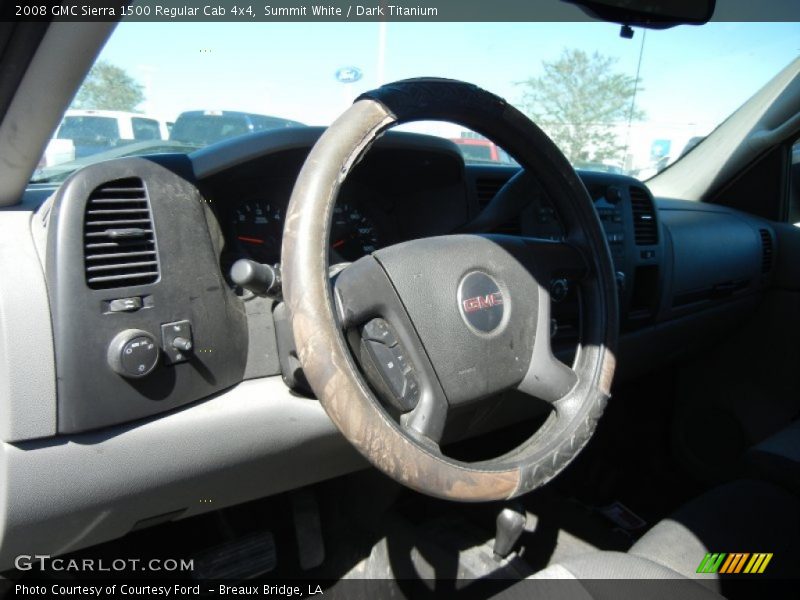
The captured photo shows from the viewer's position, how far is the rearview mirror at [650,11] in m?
1.36

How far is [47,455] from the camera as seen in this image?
1335 millimetres

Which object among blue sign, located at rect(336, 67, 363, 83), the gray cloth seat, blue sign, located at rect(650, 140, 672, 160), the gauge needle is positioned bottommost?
the gray cloth seat

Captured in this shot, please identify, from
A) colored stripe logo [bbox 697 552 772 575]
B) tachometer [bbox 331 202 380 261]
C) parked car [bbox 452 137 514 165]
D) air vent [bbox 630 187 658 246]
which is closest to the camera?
colored stripe logo [bbox 697 552 772 575]

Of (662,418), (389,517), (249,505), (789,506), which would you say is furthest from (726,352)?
(249,505)

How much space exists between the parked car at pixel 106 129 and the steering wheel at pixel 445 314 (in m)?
0.72

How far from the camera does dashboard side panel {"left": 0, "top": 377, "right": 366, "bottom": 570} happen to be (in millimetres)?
1351

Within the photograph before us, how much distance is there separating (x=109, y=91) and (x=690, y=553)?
1.85 metres

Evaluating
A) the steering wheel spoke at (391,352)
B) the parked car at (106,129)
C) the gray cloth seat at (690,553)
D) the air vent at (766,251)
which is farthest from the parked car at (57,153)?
the air vent at (766,251)

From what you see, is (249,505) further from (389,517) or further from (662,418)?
(662,418)

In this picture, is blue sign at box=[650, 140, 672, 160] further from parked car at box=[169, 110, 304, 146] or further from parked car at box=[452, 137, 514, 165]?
parked car at box=[169, 110, 304, 146]

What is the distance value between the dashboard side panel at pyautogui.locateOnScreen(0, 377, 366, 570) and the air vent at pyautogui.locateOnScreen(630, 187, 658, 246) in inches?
58.9

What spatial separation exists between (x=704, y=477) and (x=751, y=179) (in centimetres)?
155

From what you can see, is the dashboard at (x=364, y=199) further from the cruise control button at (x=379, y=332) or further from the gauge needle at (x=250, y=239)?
the cruise control button at (x=379, y=332)

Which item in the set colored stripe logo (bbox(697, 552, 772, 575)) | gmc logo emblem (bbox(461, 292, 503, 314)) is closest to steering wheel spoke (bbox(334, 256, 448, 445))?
gmc logo emblem (bbox(461, 292, 503, 314))
